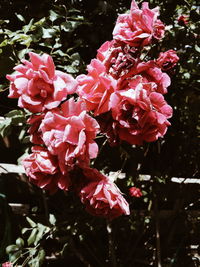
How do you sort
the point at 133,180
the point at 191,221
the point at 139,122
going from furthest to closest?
the point at 191,221 < the point at 133,180 < the point at 139,122

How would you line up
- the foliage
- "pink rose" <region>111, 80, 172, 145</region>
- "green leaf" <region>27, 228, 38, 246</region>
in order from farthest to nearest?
the foliage < "green leaf" <region>27, 228, 38, 246</region> < "pink rose" <region>111, 80, 172, 145</region>

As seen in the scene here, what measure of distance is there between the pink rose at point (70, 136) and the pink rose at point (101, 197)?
8cm

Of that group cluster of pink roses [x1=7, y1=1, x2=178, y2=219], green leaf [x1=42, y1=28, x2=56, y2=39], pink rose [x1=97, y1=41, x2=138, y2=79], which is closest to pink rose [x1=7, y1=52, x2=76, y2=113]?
cluster of pink roses [x1=7, y1=1, x2=178, y2=219]

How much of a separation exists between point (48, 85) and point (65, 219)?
128cm

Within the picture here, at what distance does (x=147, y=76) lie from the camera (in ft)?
2.33

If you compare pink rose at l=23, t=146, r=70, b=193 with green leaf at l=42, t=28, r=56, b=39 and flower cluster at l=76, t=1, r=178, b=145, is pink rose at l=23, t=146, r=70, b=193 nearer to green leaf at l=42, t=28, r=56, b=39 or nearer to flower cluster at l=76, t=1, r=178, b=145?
flower cluster at l=76, t=1, r=178, b=145

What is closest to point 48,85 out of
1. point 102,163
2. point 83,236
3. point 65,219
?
point 102,163

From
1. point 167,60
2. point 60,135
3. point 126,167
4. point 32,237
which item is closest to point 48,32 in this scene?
point 167,60

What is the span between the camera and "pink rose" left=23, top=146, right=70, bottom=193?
70cm

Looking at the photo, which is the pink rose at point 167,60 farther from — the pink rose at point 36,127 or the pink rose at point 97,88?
the pink rose at point 36,127

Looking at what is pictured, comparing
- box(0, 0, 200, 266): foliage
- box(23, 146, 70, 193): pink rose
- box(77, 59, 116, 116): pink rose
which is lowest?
box(0, 0, 200, 266): foliage

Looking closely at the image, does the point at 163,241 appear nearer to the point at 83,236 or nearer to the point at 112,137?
the point at 83,236

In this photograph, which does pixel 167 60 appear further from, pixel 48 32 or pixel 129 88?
pixel 48 32

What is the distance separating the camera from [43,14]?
1729 mm
